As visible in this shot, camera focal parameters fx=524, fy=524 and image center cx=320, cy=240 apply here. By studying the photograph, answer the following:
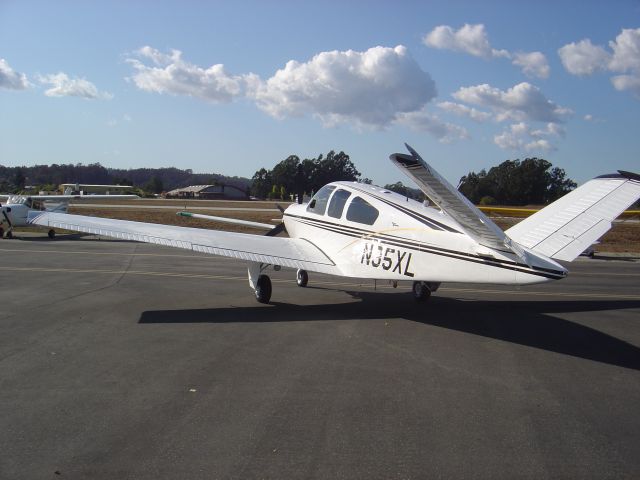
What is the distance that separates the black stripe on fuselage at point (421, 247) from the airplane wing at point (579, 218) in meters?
0.70

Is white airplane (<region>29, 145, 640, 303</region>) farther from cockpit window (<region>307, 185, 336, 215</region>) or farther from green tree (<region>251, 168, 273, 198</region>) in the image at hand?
green tree (<region>251, 168, 273, 198</region>)

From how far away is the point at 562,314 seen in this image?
10.1m

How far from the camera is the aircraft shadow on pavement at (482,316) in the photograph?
773 centimetres

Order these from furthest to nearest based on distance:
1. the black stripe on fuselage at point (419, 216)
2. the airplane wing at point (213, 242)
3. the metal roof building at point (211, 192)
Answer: the metal roof building at point (211, 192) < the airplane wing at point (213, 242) < the black stripe on fuselage at point (419, 216)

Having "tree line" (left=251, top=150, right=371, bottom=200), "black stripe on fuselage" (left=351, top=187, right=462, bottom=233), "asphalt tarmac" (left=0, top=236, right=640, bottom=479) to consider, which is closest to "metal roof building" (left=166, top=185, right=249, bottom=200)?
"tree line" (left=251, top=150, right=371, bottom=200)

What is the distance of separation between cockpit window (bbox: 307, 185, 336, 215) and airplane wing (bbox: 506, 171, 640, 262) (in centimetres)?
387

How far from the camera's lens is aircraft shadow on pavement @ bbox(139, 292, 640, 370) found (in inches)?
305

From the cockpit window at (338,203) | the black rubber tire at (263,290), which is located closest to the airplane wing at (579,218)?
the cockpit window at (338,203)

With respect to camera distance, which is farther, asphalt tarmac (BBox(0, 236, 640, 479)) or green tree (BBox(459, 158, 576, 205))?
green tree (BBox(459, 158, 576, 205))

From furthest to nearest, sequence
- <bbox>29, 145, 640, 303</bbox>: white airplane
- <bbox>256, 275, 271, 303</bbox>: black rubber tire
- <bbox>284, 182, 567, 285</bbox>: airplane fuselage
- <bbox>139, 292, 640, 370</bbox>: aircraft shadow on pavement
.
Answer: <bbox>256, 275, 271, 303</bbox>: black rubber tire
<bbox>139, 292, 640, 370</bbox>: aircraft shadow on pavement
<bbox>284, 182, 567, 285</bbox>: airplane fuselage
<bbox>29, 145, 640, 303</bbox>: white airplane

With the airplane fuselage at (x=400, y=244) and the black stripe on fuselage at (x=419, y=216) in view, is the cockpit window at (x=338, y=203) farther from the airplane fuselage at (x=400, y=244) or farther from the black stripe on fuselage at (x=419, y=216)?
the black stripe on fuselage at (x=419, y=216)

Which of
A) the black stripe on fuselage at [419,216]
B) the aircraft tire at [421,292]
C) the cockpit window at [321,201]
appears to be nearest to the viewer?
the black stripe on fuselage at [419,216]

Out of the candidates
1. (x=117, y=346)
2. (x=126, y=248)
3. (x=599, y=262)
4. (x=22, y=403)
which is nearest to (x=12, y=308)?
(x=117, y=346)

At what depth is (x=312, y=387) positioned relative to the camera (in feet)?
18.6
